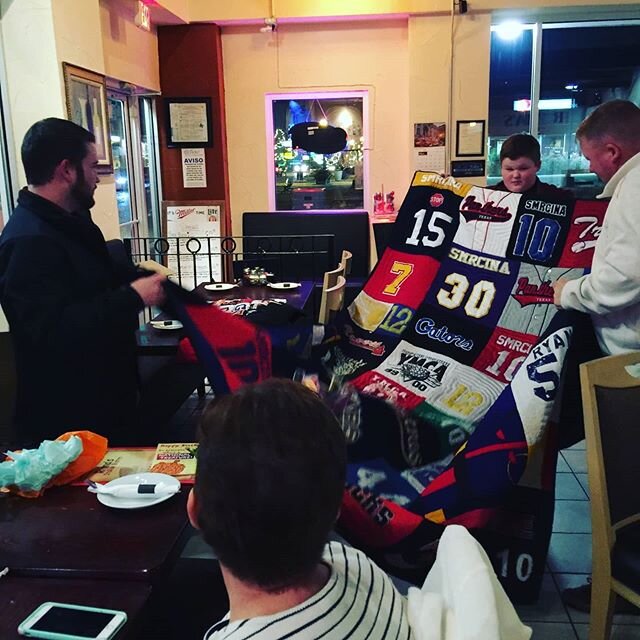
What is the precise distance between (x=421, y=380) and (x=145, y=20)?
12.7ft

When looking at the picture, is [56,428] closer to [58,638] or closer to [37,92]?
[58,638]

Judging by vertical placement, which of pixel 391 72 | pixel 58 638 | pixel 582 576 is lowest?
pixel 582 576

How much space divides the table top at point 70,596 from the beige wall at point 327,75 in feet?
17.1

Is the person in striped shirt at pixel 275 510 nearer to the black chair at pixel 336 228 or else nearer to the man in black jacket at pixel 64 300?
the man in black jacket at pixel 64 300

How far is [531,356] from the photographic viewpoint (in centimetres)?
220

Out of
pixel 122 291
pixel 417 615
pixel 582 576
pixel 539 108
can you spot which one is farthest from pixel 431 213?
pixel 539 108

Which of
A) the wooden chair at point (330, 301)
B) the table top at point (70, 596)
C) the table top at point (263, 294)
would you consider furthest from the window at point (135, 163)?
the table top at point (70, 596)

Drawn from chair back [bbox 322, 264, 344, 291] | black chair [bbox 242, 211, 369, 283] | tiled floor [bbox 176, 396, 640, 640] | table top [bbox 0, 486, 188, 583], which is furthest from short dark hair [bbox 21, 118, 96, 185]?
black chair [bbox 242, 211, 369, 283]

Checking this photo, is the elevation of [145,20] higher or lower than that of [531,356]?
higher

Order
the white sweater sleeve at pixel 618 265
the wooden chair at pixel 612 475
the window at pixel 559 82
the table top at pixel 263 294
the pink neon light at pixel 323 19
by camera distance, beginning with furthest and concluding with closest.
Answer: the window at pixel 559 82
the pink neon light at pixel 323 19
the table top at pixel 263 294
the white sweater sleeve at pixel 618 265
the wooden chair at pixel 612 475

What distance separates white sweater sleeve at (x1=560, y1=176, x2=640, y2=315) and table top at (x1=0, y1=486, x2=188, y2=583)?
1369mm

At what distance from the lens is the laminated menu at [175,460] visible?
1690 millimetres

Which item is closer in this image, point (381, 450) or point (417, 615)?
point (417, 615)

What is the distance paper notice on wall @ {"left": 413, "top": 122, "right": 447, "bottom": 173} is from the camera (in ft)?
18.7
